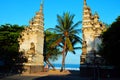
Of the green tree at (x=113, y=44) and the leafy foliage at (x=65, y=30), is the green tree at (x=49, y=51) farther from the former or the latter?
the green tree at (x=113, y=44)

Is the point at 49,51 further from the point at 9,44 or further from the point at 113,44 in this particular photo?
the point at 113,44

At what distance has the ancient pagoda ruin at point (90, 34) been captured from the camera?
4153 cm

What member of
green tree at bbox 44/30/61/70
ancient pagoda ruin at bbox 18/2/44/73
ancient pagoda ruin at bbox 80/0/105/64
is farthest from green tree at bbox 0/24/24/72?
ancient pagoda ruin at bbox 80/0/105/64

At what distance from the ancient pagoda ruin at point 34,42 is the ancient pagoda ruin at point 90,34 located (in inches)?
367

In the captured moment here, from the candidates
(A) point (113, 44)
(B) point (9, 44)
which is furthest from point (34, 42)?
(A) point (113, 44)

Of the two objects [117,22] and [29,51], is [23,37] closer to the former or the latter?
[29,51]

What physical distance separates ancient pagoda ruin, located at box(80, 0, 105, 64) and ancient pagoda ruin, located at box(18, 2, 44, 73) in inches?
367

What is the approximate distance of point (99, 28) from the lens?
137 feet

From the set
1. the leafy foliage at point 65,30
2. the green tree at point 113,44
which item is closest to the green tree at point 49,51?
the leafy foliage at point 65,30

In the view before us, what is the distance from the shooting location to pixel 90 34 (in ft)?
139

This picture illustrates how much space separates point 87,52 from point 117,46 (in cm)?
1598

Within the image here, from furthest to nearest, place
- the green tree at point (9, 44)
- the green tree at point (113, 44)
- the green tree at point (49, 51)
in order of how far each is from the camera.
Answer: the green tree at point (49, 51) → the green tree at point (9, 44) → the green tree at point (113, 44)

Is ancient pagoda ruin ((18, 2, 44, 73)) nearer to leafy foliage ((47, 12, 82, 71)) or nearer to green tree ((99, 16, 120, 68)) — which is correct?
leafy foliage ((47, 12, 82, 71))

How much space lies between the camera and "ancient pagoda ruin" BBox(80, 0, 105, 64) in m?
41.5
